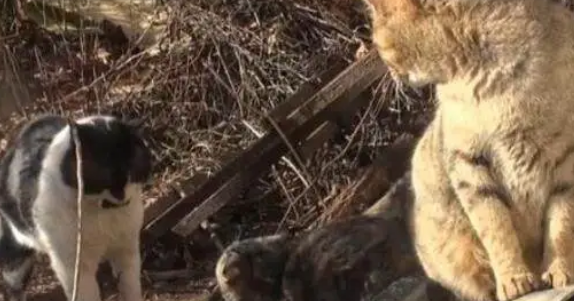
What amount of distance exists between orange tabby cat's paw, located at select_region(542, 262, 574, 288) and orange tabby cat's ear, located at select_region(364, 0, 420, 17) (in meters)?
1.00

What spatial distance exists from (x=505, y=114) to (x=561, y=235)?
1.50 feet

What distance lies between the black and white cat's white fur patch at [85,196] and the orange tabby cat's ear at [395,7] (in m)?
2.04

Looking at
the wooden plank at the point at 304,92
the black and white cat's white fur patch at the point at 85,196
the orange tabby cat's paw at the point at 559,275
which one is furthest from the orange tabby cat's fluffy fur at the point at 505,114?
the wooden plank at the point at 304,92

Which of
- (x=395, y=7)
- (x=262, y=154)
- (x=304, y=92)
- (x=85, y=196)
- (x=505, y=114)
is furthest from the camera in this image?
(x=304, y=92)

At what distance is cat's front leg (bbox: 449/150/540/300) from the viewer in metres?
4.12

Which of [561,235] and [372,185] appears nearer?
[561,235]

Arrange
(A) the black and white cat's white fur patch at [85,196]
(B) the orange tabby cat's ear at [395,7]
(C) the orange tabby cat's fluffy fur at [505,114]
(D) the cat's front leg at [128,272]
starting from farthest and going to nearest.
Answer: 1. (D) the cat's front leg at [128,272]
2. (A) the black and white cat's white fur patch at [85,196]
3. (B) the orange tabby cat's ear at [395,7]
4. (C) the orange tabby cat's fluffy fur at [505,114]

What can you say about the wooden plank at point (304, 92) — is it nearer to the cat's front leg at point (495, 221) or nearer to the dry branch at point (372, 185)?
the dry branch at point (372, 185)

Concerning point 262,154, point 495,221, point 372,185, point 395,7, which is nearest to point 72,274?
point 262,154

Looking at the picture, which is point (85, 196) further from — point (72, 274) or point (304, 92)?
point (304, 92)

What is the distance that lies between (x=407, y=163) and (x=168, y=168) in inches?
68.7

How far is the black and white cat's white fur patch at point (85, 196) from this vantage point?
6.02 m

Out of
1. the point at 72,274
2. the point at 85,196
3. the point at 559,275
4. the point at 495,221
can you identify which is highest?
the point at 85,196

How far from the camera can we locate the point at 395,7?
4.31 m
